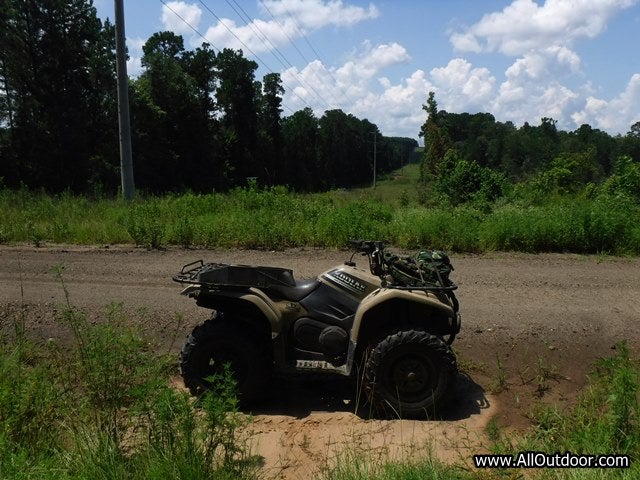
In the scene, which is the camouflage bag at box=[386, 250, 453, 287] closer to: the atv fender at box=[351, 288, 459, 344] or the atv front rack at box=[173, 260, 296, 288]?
the atv fender at box=[351, 288, 459, 344]

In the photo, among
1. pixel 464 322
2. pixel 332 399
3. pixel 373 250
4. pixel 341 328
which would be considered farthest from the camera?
pixel 464 322

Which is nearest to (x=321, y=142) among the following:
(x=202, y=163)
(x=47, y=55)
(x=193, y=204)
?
(x=202, y=163)

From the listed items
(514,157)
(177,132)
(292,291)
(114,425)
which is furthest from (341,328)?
(514,157)

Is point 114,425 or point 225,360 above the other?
point 225,360

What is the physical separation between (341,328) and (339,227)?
21.4 feet

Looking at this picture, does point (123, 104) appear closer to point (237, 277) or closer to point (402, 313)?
point (237, 277)

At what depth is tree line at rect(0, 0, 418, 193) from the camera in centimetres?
3722

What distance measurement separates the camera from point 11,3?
3603 centimetres

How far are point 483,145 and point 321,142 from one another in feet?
93.5

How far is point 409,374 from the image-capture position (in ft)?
15.9

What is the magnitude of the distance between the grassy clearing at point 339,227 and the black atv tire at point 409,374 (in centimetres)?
602

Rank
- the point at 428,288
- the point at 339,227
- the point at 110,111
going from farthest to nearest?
the point at 110,111
the point at 339,227
the point at 428,288

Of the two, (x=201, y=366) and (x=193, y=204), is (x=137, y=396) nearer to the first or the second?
(x=201, y=366)

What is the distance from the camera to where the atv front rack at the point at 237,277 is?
5.04 meters
